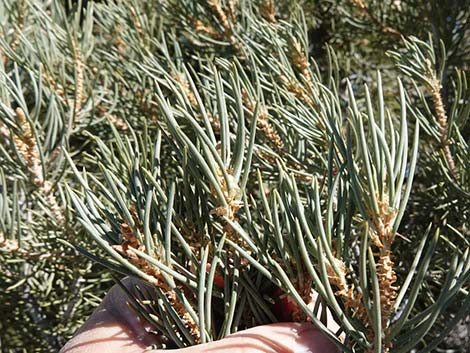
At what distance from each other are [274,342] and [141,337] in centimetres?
9

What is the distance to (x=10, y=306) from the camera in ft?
2.04

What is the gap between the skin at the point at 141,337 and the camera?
285mm

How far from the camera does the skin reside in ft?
0.93

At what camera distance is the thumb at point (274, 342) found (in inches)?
11.1

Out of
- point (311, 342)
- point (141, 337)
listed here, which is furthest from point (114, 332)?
point (311, 342)

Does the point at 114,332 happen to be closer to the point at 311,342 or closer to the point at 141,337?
the point at 141,337

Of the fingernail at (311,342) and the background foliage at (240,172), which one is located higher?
the background foliage at (240,172)

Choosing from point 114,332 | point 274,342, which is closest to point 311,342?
point 274,342

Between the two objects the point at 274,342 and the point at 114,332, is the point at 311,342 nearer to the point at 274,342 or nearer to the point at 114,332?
the point at 274,342

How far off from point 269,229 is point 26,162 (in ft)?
0.98

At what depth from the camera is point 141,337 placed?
348mm

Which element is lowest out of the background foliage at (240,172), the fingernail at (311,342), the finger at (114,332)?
the finger at (114,332)

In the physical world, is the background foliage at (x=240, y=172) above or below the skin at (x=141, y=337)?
above

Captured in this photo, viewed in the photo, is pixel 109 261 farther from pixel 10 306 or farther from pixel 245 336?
pixel 10 306
